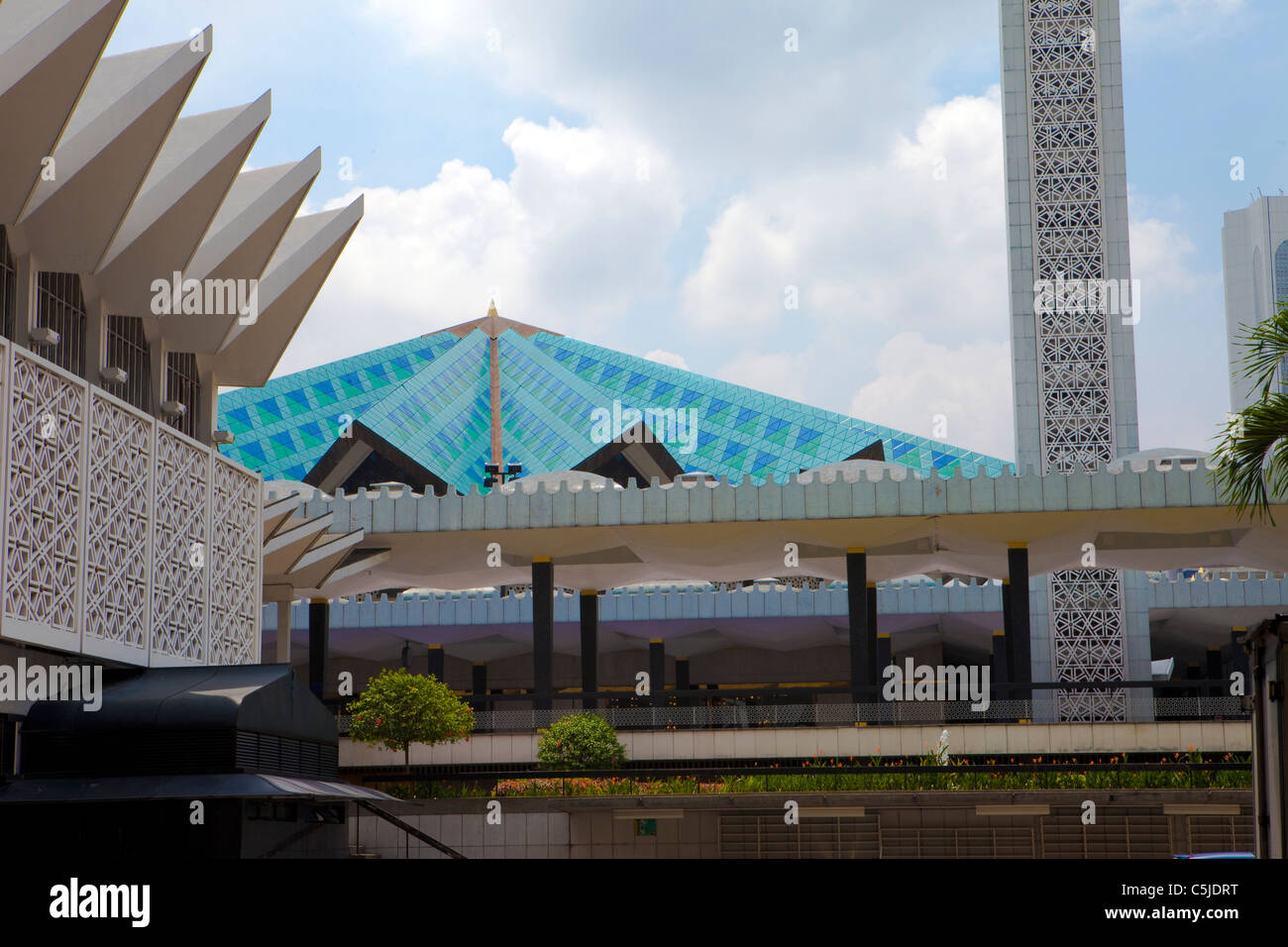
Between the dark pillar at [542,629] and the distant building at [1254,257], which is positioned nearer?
the dark pillar at [542,629]

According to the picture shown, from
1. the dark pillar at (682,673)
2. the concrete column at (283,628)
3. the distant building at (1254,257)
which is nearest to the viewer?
the concrete column at (283,628)

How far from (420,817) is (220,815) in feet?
21.7

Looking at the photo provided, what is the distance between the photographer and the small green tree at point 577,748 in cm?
2912

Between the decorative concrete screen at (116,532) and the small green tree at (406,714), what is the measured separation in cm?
320

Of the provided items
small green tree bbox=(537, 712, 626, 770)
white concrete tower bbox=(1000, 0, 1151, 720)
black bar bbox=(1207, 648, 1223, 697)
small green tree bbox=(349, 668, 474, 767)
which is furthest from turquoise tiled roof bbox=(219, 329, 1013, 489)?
small green tree bbox=(349, 668, 474, 767)

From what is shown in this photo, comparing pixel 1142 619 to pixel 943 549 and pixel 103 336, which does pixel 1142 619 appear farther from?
pixel 103 336

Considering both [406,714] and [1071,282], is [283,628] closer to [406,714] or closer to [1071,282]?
[406,714]

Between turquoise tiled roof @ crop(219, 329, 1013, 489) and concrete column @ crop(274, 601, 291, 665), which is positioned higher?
turquoise tiled roof @ crop(219, 329, 1013, 489)
